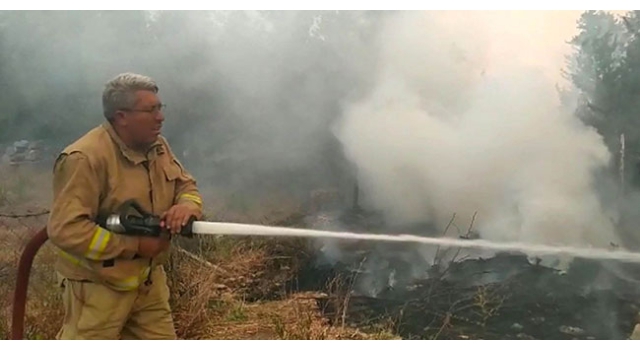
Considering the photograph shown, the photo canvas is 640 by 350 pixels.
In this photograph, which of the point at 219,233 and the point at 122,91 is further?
the point at 219,233

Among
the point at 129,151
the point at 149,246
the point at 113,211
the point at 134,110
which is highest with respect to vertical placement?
the point at 134,110

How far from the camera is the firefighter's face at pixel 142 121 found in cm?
202

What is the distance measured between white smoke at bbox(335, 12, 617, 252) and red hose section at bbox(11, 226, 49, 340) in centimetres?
103

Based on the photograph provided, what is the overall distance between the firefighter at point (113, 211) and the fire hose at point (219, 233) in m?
0.03

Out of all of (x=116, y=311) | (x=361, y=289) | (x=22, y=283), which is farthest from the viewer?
(x=361, y=289)

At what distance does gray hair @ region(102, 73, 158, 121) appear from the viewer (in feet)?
6.70

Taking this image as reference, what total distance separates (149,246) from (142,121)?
37cm

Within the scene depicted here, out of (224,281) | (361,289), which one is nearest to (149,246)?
(224,281)

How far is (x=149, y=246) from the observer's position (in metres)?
2.00

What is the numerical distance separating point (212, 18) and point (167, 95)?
289 millimetres

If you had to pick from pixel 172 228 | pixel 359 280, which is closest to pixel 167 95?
pixel 172 228

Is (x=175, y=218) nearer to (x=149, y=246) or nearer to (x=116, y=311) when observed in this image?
(x=149, y=246)

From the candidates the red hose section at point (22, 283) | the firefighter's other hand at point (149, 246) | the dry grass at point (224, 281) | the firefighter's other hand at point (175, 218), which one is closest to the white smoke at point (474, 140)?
the dry grass at point (224, 281)
